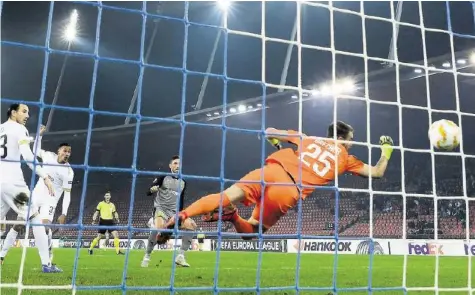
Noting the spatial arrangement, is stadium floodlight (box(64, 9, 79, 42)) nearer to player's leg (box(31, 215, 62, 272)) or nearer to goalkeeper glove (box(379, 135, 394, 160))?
player's leg (box(31, 215, 62, 272))

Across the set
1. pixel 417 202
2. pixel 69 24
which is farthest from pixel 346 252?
pixel 69 24

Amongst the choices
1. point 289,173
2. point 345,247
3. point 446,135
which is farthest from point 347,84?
point 289,173

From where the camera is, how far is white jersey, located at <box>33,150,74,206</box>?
300 inches

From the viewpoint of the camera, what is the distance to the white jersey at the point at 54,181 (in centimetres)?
762

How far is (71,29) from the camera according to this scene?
25328mm

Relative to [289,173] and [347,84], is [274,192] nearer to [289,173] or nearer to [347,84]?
[289,173]

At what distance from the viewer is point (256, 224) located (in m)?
5.20

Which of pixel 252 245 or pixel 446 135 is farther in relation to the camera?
pixel 252 245

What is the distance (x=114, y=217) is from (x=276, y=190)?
10.6 metres

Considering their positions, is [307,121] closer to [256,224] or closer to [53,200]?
[53,200]

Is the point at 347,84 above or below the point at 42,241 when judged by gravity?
above

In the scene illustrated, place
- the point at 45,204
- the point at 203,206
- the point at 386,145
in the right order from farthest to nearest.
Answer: the point at 45,204 → the point at 386,145 → the point at 203,206

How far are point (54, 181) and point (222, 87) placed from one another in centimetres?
1609

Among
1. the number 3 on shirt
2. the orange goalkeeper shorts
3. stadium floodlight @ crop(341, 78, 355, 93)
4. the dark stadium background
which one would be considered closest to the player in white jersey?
the orange goalkeeper shorts
